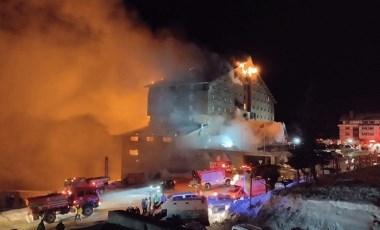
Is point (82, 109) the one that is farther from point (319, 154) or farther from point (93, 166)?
point (319, 154)

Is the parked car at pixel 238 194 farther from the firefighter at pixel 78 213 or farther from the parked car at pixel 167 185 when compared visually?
the parked car at pixel 167 185

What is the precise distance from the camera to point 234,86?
188 feet

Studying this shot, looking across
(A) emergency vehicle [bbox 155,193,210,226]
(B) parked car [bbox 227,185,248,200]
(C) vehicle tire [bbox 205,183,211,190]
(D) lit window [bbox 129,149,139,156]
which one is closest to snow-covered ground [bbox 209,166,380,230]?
(A) emergency vehicle [bbox 155,193,210,226]

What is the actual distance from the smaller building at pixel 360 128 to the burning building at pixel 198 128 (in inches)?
668

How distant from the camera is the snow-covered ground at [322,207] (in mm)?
12352

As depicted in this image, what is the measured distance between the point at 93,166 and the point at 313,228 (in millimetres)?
51484

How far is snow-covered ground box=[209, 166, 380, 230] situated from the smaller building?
52.1m

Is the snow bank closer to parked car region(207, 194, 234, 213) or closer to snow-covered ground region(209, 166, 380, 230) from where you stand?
snow-covered ground region(209, 166, 380, 230)

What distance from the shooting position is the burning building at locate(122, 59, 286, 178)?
46219 millimetres

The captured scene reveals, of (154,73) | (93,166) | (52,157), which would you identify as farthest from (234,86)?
(52,157)

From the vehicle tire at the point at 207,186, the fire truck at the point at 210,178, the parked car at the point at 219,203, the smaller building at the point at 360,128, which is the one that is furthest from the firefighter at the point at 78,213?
the smaller building at the point at 360,128

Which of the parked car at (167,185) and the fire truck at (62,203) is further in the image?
the parked car at (167,185)

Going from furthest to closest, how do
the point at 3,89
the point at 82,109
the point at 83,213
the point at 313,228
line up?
the point at 82,109 → the point at 3,89 → the point at 83,213 → the point at 313,228

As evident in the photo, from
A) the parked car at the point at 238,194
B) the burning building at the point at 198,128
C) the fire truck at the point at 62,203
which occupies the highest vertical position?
the burning building at the point at 198,128
